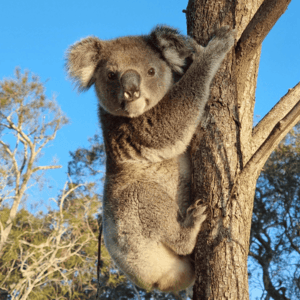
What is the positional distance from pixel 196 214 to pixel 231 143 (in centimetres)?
49

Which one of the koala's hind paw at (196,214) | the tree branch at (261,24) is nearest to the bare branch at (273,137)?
the koala's hind paw at (196,214)

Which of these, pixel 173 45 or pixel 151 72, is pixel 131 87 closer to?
pixel 151 72

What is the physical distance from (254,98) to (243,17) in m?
0.57

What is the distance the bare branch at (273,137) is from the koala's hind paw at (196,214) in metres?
0.35

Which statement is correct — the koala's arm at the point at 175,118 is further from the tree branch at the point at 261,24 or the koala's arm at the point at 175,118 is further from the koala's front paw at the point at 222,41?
the tree branch at the point at 261,24

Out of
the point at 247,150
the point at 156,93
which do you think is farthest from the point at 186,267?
the point at 156,93

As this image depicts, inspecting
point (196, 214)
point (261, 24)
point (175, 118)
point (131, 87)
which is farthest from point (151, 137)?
point (261, 24)

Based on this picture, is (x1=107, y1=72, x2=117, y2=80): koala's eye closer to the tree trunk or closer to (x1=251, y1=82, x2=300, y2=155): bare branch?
the tree trunk

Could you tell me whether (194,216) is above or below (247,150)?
below

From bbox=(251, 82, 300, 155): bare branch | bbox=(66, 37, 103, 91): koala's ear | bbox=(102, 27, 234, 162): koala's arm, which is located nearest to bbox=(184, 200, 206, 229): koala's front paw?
bbox=(102, 27, 234, 162): koala's arm

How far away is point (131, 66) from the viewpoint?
2572mm

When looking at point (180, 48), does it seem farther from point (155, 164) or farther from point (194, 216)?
point (194, 216)

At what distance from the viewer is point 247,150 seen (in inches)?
92.0

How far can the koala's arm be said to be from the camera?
239 centimetres
